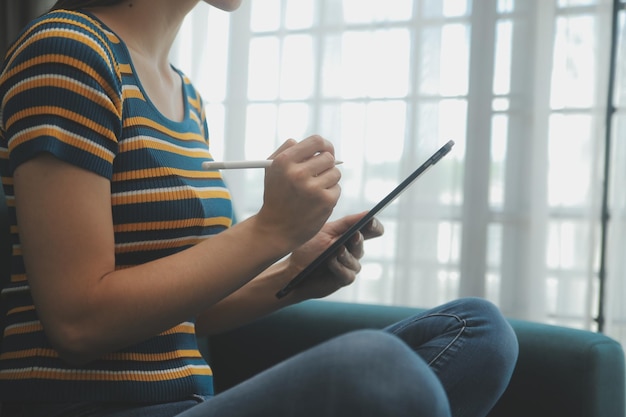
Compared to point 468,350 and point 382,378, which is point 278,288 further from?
→ point 382,378

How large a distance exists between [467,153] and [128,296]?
1557 mm

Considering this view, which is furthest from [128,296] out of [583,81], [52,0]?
[52,0]

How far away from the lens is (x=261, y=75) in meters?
2.25

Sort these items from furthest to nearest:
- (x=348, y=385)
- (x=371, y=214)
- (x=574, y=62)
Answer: (x=574, y=62) < (x=371, y=214) < (x=348, y=385)

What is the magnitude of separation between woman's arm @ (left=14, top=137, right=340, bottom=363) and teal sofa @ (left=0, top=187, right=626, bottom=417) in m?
A: 0.28

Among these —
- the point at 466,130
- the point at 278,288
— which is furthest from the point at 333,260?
the point at 466,130

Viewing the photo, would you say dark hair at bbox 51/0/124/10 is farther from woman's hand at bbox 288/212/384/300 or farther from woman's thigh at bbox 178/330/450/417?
woman's thigh at bbox 178/330/450/417

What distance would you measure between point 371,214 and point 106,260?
297 mm

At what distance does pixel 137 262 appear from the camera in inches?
28.5

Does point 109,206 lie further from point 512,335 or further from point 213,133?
point 213,133

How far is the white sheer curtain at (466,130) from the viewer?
1.95 metres

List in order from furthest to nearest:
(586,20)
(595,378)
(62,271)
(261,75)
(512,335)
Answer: (261,75) → (586,20) → (595,378) → (512,335) → (62,271)

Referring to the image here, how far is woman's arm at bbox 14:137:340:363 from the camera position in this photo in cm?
61

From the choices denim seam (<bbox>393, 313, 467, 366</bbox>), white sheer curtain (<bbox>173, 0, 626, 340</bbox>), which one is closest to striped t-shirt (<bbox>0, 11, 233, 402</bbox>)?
denim seam (<bbox>393, 313, 467, 366</bbox>)
